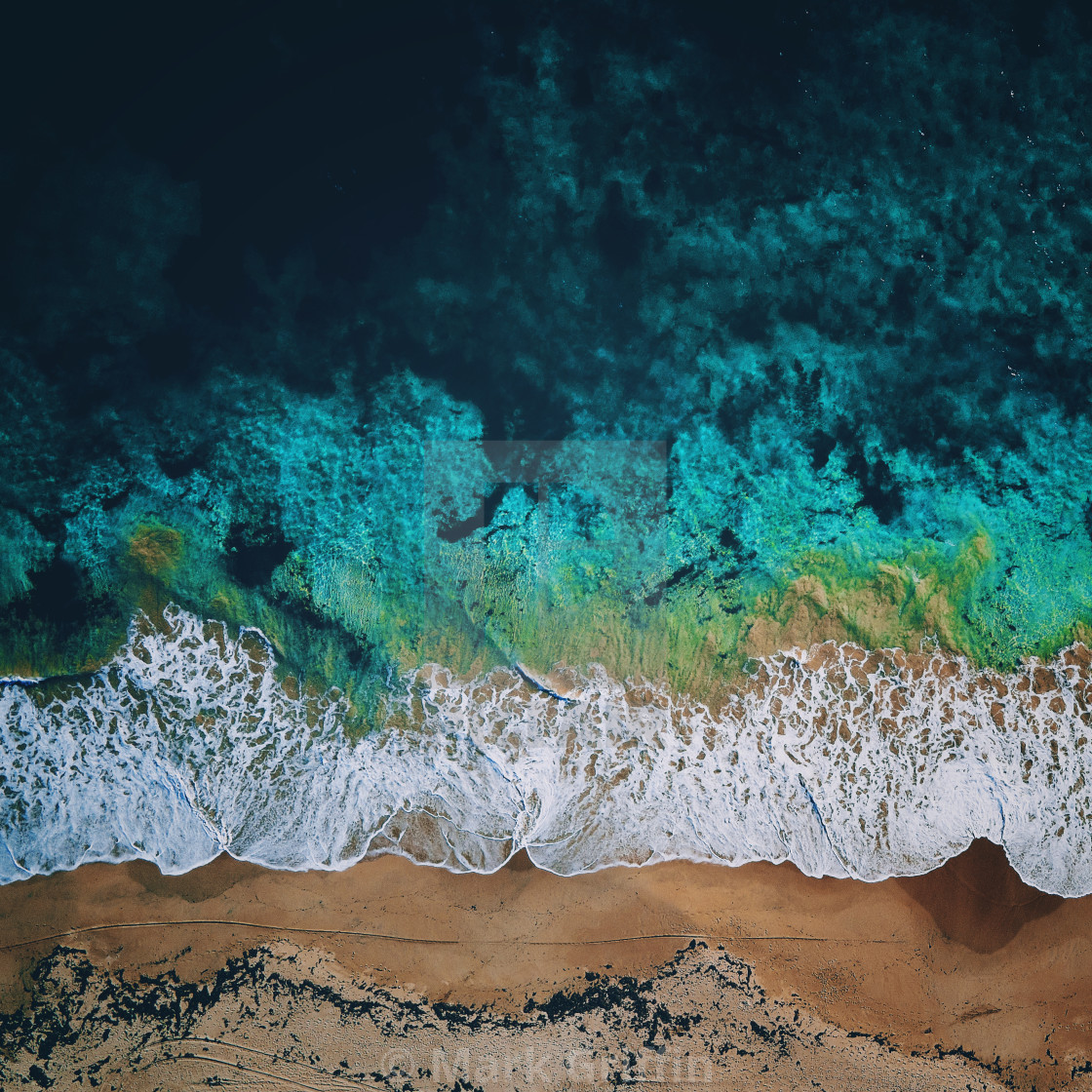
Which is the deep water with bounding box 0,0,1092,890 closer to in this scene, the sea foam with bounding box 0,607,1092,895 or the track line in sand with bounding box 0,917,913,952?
the sea foam with bounding box 0,607,1092,895

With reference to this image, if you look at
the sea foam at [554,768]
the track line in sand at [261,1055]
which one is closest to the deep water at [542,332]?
the sea foam at [554,768]

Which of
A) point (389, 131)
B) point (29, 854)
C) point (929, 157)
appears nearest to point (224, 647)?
point (29, 854)

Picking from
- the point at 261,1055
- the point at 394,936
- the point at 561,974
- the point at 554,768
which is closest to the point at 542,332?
the point at 554,768

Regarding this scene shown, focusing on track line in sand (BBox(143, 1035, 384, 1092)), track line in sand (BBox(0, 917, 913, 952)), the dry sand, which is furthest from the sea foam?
track line in sand (BBox(143, 1035, 384, 1092))

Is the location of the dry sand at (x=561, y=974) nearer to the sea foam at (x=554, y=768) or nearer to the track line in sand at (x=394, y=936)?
the track line in sand at (x=394, y=936)

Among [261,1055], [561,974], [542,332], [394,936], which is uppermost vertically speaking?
[542,332]

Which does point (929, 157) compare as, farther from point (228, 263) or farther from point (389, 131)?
point (228, 263)

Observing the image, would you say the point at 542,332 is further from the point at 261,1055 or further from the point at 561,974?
the point at 261,1055
